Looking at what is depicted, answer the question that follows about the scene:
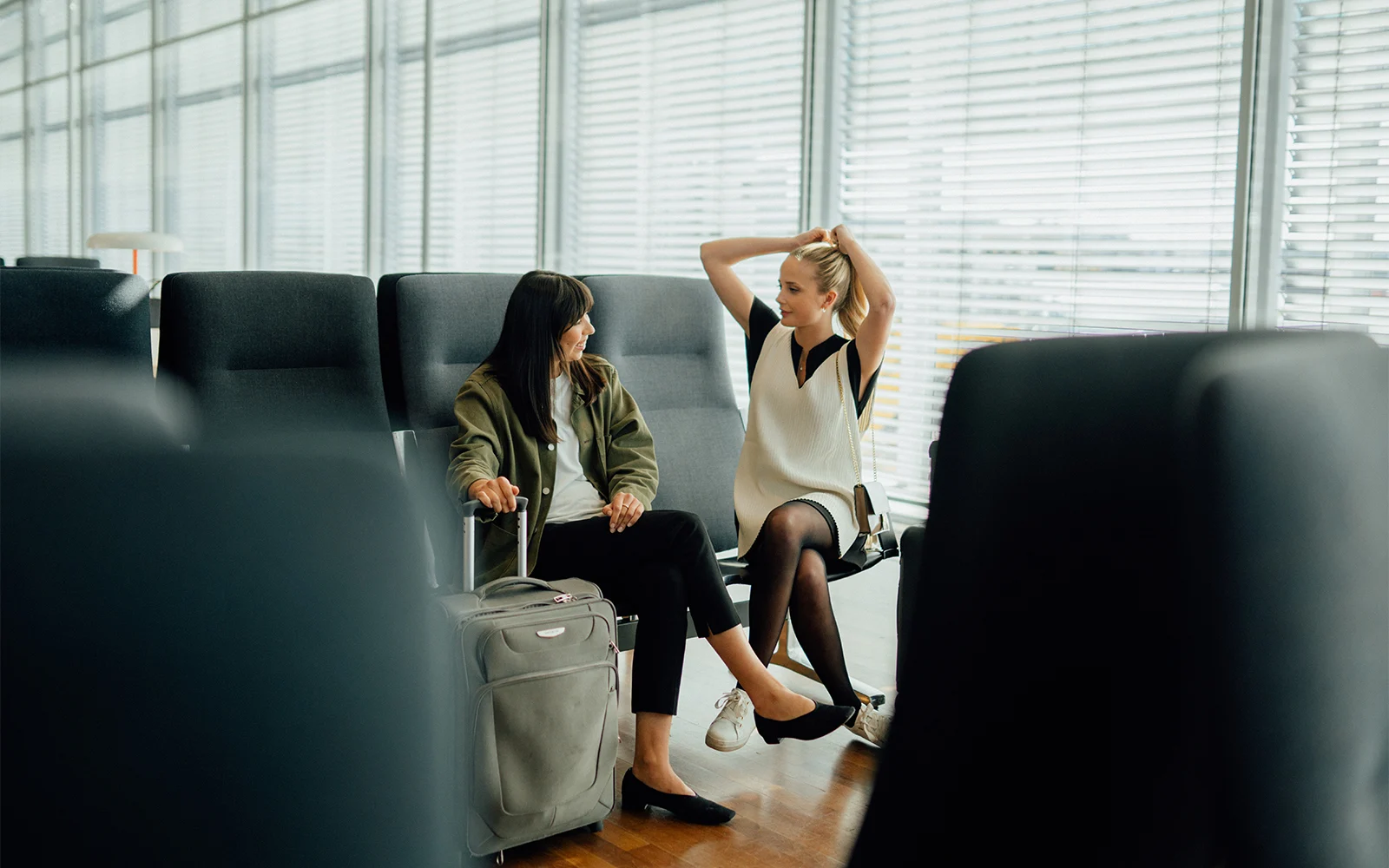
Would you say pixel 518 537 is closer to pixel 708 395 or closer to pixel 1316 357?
pixel 708 395

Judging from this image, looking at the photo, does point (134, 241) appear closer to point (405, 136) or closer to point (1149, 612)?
point (405, 136)

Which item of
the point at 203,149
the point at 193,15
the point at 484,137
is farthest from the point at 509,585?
the point at 193,15

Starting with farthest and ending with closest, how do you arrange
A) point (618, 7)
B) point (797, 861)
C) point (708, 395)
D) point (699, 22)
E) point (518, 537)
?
point (618, 7)
point (699, 22)
point (708, 395)
point (518, 537)
point (797, 861)

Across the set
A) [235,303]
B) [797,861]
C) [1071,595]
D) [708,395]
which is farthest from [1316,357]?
[708,395]

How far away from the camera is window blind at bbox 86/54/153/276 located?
771 centimetres

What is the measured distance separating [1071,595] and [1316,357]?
144 millimetres

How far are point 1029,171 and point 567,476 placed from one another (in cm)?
150

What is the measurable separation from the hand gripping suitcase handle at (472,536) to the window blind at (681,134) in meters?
1.71

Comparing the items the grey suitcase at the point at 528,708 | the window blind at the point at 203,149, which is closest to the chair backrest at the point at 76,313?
the grey suitcase at the point at 528,708

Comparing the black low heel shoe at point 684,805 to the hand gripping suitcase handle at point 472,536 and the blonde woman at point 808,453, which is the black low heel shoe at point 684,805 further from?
the hand gripping suitcase handle at point 472,536

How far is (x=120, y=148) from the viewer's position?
8055 mm

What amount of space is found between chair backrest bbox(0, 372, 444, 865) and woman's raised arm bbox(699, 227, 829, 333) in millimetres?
2728

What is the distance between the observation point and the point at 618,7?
438 cm

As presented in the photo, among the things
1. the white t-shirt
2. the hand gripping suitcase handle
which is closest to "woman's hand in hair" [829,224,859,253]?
the white t-shirt
